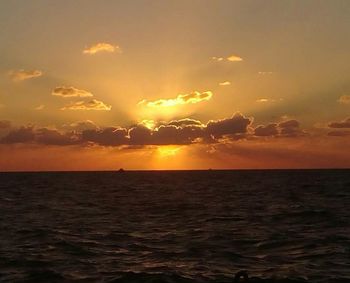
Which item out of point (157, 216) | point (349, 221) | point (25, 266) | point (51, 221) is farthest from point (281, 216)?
point (25, 266)

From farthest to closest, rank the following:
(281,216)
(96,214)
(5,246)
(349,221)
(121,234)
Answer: (96,214), (281,216), (349,221), (121,234), (5,246)

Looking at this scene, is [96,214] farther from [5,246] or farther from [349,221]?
[349,221]

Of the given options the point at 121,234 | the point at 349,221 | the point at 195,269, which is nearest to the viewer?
the point at 195,269

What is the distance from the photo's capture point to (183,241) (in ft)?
100

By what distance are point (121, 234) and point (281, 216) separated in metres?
18.0

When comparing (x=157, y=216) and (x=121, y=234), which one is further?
(x=157, y=216)

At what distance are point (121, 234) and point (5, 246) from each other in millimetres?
8619

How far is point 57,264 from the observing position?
77.5 ft

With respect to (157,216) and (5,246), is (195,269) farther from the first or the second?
(157,216)

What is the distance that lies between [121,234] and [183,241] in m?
5.71

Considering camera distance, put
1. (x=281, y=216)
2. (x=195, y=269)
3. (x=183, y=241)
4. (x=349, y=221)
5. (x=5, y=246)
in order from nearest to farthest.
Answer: (x=195, y=269) < (x=5, y=246) < (x=183, y=241) < (x=349, y=221) < (x=281, y=216)

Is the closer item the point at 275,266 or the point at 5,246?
the point at 275,266

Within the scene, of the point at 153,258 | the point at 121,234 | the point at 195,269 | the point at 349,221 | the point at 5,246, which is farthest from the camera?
the point at 349,221

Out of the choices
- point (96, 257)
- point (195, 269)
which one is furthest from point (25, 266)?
point (195, 269)
